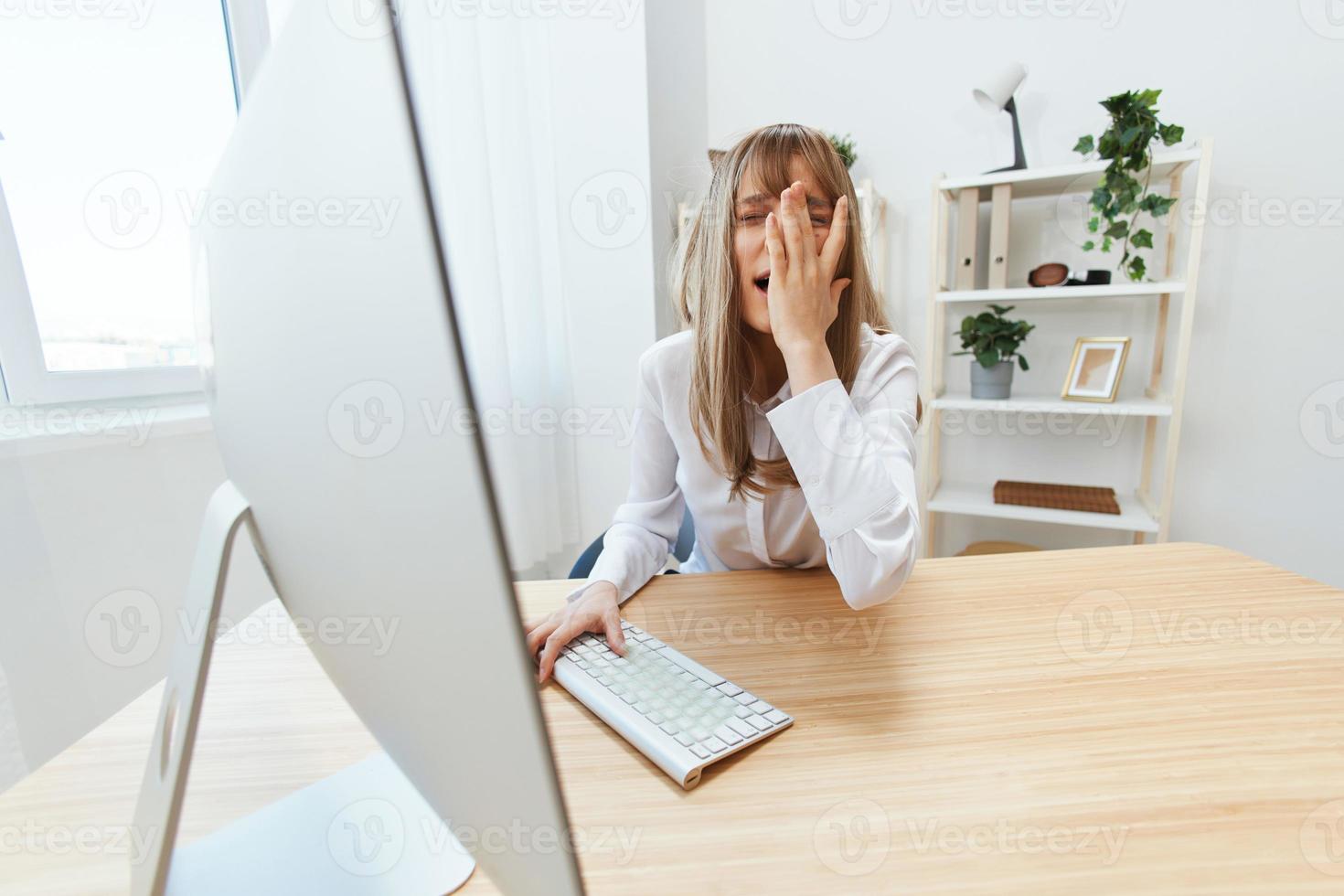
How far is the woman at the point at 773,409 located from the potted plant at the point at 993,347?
97 centimetres

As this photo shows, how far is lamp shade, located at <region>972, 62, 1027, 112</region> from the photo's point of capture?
1.76m

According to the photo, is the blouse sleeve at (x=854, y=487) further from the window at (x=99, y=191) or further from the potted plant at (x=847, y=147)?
the potted plant at (x=847, y=147)

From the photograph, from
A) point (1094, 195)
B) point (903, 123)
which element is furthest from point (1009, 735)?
point (903, 123)

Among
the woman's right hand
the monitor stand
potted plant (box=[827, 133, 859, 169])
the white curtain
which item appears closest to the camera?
the monitor stand

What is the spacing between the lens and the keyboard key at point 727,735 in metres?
0.50

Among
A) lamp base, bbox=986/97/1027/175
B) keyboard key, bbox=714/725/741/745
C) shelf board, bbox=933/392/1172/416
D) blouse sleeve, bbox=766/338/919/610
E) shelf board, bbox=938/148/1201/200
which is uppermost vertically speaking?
lamp base, bbox=986/97/1027/175

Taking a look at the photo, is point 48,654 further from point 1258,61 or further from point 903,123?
point 1258,61

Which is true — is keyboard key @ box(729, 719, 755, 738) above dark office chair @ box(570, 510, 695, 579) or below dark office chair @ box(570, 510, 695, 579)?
above

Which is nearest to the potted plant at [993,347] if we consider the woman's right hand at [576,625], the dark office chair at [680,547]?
the dark office chair at [680,547]

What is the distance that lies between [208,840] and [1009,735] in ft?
1.92

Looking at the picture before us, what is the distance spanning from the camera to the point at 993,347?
6.30 feet

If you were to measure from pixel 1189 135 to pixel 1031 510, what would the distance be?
114cm

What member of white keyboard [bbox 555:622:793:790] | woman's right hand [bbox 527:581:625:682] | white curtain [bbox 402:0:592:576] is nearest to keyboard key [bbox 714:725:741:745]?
white keyboard [bbox 555:622:793:790]

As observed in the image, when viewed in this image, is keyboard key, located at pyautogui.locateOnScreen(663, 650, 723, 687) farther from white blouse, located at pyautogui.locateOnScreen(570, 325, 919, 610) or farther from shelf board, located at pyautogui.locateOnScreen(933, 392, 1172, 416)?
shelf board, located at pyautogui.locateOnScreen(933, 392, 1172, 416)
